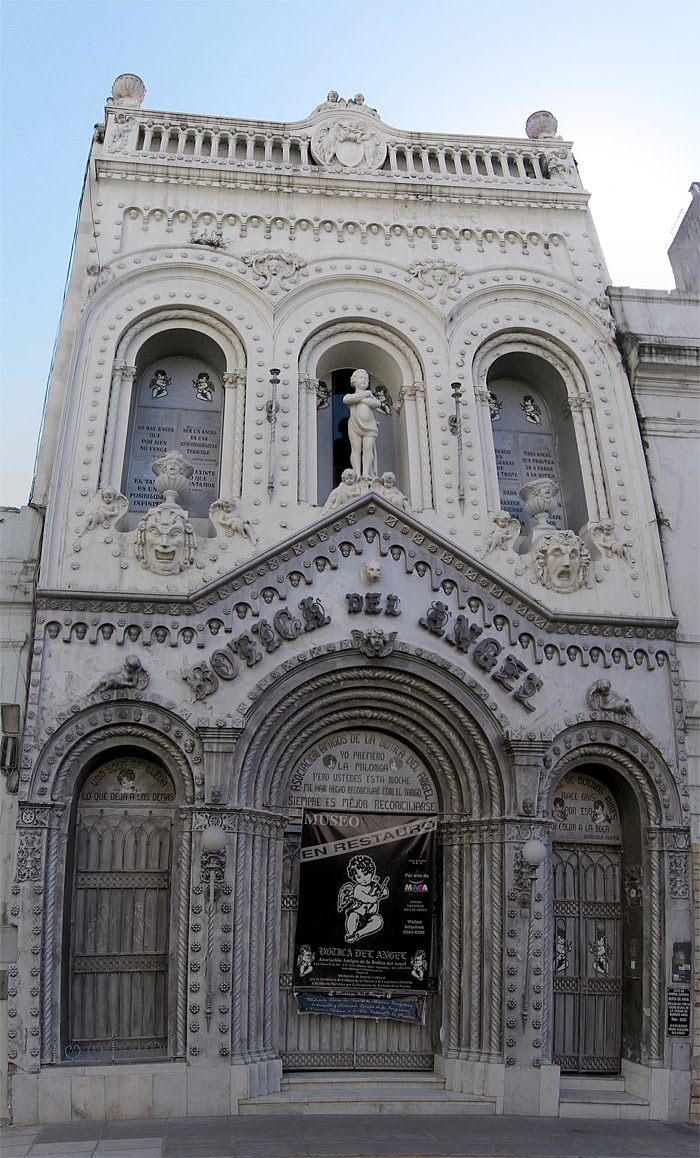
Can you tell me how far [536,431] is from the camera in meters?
17.3

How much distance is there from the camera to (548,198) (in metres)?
17.8

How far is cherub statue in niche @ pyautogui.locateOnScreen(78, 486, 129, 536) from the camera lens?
14.2m

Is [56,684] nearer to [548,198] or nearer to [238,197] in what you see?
[238,197]

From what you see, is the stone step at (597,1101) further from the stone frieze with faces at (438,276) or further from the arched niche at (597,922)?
the stone frieze with faces at (438,276)

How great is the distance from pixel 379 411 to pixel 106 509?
507 cm

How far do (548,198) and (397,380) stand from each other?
14.8ft

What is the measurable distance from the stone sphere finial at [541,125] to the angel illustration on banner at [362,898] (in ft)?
44.3

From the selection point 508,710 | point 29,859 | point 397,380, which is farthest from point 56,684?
point 397,380

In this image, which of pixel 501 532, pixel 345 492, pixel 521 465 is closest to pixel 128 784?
pixel 345 492

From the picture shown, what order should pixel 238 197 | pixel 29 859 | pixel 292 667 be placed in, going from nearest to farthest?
pixel 29 859 < pixel 292 667 < pixel 238 197

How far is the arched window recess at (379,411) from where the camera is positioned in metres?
15.7

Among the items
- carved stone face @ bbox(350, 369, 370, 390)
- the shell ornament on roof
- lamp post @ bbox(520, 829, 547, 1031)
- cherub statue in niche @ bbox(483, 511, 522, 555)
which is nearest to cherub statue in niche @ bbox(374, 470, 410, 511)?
cherub statue in niche @ bbox(483, 511, 522, 555)

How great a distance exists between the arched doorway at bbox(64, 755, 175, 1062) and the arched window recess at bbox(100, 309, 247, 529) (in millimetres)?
3871

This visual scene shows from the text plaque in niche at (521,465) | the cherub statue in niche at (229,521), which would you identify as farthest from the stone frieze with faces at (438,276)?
the cherub statue in niche at (229,521)
